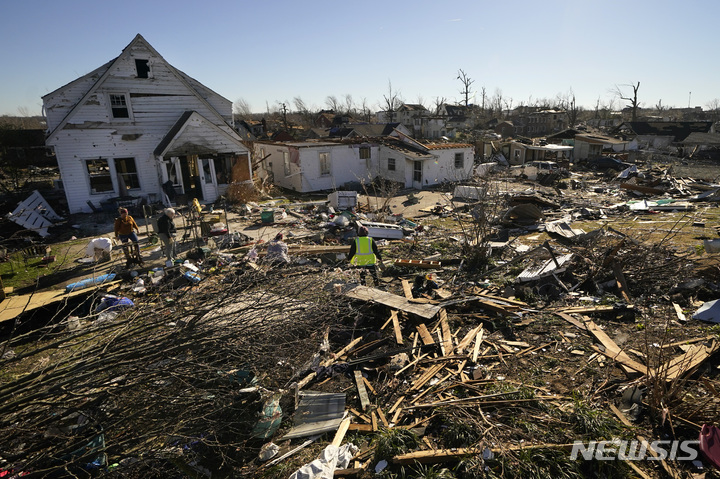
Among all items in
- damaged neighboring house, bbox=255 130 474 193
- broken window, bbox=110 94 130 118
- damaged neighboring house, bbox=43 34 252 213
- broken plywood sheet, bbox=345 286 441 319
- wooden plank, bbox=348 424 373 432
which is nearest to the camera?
wooden plank, bbox=348 424 373 432

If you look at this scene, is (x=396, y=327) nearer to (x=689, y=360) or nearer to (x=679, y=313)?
(x=689, y=360)

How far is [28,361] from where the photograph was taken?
646 centimetres

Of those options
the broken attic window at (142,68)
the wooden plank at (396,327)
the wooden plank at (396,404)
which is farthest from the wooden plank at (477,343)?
the broken attic window at (142,68)

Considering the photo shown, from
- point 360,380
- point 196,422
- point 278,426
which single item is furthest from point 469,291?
point 196,422

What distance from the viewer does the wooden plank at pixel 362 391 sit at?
5136 mm

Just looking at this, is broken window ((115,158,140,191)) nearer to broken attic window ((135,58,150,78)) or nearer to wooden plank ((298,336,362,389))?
broken attic window ((135,58,150,78))

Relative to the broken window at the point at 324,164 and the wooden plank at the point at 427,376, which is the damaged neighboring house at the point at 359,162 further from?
the wooden plank at the point at 427,376

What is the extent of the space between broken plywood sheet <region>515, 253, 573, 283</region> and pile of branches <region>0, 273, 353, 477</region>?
619cm

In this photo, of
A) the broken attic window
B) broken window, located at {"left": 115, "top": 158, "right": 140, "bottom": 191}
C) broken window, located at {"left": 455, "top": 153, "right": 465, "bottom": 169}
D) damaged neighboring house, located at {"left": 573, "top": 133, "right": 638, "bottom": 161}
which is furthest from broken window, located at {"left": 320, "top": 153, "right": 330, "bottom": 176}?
damaged neighboring house, located at {"left": 573, "top": 133, "right": 638, "bottom": 161}

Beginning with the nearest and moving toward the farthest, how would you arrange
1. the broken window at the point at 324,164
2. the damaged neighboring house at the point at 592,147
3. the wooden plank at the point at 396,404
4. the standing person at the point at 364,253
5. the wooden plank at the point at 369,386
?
the wooden plank at the point at 396,404 < the wooden plank at the point at 369,386 < the standing person at the point at 364,253 < the broken window at the point at 324,164 < the damaged neighboring house at the point at 592,147

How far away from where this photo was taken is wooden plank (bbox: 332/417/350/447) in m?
4.50

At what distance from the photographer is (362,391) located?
5.37 m

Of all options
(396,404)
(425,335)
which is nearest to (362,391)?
(396,404)

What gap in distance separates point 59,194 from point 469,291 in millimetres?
21800
